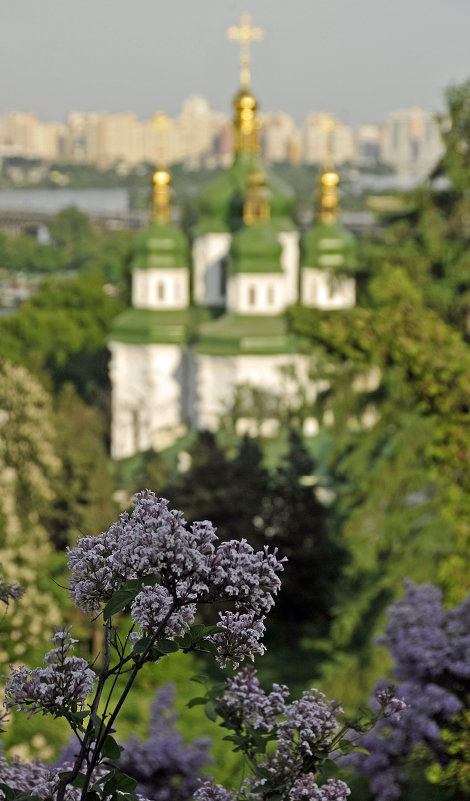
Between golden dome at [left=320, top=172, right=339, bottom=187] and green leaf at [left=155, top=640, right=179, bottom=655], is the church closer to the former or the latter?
golden dome at [left=320, top=172, right=339, bottom=187]

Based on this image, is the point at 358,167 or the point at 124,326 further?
the point at 358,167

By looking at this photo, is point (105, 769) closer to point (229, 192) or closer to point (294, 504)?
point (294, 504)

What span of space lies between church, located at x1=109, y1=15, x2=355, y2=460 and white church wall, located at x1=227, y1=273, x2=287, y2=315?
0.05 feet

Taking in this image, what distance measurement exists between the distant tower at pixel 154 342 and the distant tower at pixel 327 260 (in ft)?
7.46

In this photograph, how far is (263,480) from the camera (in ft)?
58.8

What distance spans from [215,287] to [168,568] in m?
24.7

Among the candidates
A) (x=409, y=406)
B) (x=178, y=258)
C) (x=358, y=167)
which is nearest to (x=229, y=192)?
(x=178, y=258)

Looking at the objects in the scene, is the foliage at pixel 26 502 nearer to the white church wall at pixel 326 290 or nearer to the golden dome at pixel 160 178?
the white church wall at pixel 326 290

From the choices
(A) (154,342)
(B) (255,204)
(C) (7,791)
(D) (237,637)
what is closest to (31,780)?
(C) (7,791)

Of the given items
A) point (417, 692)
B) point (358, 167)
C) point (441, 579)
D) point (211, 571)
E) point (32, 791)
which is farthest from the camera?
point (358, 167)

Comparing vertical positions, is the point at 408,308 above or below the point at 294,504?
below

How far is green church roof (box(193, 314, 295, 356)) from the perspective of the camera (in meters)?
23.9

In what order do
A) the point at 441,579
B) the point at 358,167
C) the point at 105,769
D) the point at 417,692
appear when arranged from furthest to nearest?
the point at 358,167 < the point at 441,579 < the point at 417,692 < the point at 105,769

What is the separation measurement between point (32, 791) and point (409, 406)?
9.54 m
